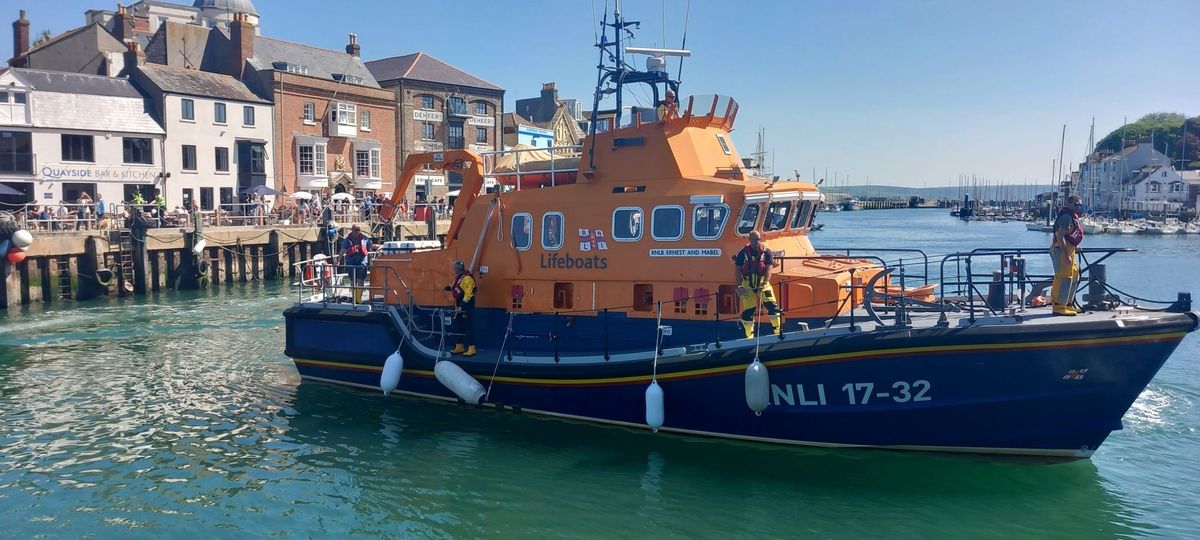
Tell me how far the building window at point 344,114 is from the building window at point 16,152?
43.7 ft

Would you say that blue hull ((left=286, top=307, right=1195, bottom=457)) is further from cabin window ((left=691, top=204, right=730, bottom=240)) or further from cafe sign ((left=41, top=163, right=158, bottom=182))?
cafe sign ((left=41, top=163, right=158, bottom=182))

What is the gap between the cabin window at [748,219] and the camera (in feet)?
30.2

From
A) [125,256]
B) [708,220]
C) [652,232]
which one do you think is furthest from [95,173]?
[708,220]

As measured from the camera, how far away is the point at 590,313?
10094 millimetres

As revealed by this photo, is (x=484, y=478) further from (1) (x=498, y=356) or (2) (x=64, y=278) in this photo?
(2) (x=64, y=278)

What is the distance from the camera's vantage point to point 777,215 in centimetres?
965

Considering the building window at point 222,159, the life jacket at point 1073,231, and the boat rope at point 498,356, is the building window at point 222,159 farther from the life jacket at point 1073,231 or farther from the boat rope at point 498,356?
the life jacket at point 1073,231

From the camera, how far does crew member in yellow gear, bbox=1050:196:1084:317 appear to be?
808 centimetres

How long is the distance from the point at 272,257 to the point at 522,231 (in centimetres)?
2151

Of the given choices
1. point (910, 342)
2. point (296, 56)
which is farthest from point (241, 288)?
point (910, 342)

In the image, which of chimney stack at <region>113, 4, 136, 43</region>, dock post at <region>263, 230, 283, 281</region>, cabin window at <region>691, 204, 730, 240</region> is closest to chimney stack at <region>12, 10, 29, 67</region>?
chimney stack at <region>113, 4, 136, 43</region>

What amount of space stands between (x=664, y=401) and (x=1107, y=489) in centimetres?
475

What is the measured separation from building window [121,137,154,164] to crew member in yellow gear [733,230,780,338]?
1201 inches

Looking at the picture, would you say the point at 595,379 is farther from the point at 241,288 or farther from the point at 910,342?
the point at 241,288
